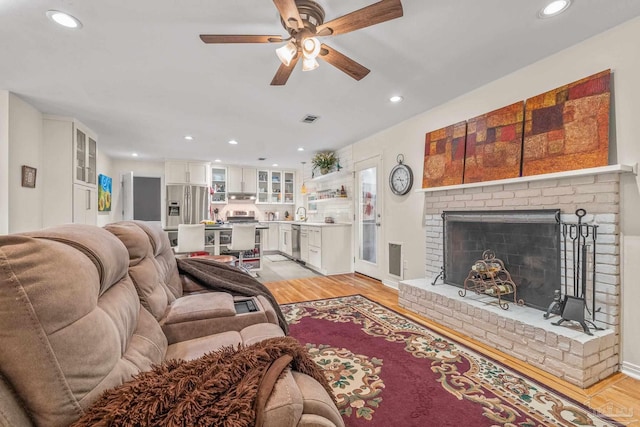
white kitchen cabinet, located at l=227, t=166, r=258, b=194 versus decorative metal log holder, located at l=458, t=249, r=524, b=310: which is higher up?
white kitchen cabinet, located at l=227, t=166, r=258, b=194

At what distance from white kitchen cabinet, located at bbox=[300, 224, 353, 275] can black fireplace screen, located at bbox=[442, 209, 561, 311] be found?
234cm

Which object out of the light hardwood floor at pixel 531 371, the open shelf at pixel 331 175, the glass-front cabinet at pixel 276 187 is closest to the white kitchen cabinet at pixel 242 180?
the glass-front cabinet at pixel 276 187

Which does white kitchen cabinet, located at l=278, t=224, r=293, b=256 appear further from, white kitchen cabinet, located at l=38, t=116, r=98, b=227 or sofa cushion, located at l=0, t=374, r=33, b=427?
sofa cushion, located at l=0, t=374, r=33, b=427

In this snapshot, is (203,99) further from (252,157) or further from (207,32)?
(252,157)

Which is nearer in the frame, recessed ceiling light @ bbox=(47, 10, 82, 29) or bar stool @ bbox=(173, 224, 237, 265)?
recessed ceiling light @ bbox=(47, 10, 82, 29)

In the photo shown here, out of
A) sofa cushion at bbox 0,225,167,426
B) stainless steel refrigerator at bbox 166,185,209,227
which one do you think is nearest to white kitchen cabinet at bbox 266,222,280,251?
stainless steel refrigerator at bbox 166,185,209,227

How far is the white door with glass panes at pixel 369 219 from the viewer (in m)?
4.72

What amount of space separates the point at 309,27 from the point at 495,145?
2192mm

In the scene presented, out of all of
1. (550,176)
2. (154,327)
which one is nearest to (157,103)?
(154,327)

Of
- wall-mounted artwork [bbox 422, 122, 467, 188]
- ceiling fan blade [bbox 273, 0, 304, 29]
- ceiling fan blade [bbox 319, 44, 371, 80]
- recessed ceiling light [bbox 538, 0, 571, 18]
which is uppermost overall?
recessed ceiling light [bbox 538, 0, 571, 18]

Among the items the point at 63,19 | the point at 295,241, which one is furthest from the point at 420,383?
the point at 295,241

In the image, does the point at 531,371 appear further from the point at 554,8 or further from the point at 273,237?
the point at 273,237

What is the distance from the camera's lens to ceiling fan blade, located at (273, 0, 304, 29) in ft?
4.91

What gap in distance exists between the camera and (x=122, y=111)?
3688 mm
